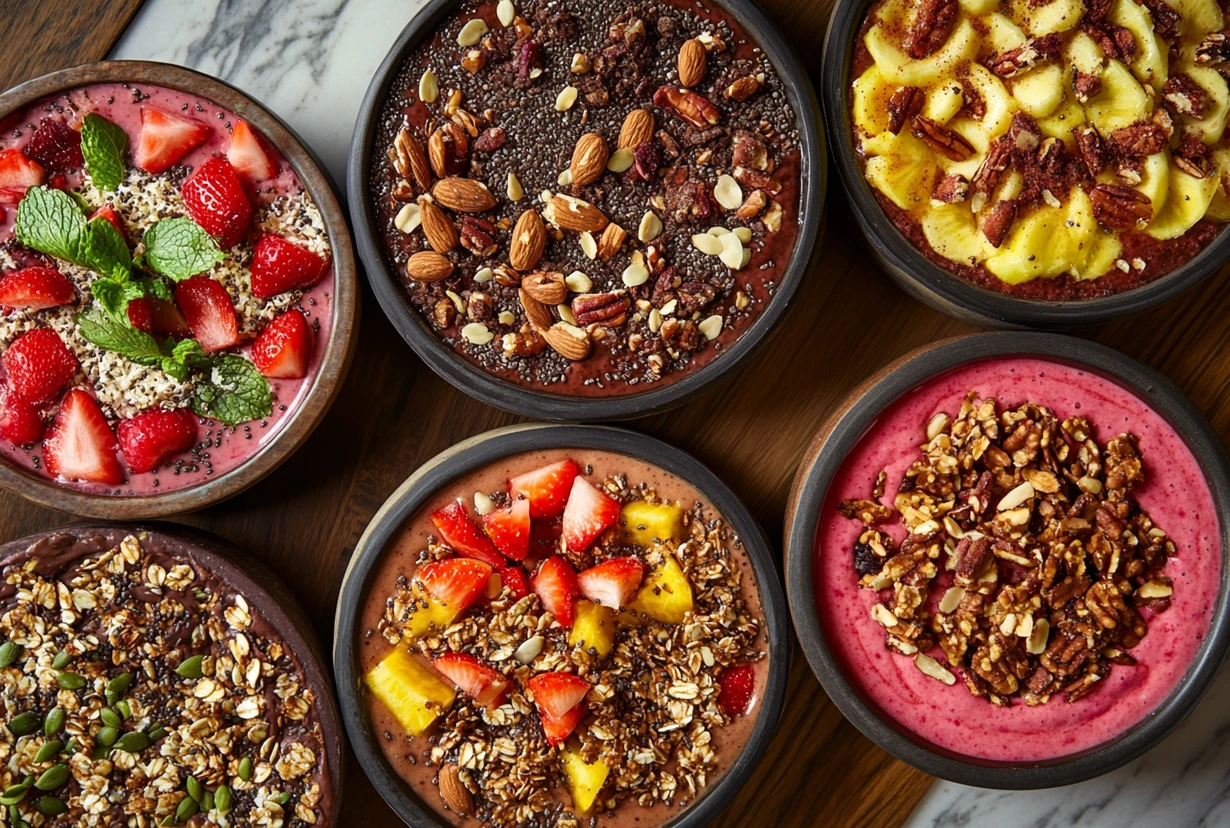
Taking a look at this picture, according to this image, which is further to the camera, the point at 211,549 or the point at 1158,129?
the point at 211,549

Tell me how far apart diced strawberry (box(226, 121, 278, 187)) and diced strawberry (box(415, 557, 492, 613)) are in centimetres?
87

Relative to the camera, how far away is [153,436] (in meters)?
1.83

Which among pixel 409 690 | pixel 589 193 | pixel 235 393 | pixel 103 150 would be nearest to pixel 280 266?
pixel 235 393

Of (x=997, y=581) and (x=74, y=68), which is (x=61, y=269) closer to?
(x=74, y=68)

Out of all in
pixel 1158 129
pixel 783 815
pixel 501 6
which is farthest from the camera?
pixel 783 815

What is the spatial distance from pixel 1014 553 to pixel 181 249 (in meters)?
1.71

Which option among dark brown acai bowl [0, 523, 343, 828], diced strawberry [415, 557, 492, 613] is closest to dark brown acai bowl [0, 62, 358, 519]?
dark brown acai bowl [0, 523, 343, 828]

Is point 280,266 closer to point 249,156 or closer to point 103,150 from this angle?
point 249,156

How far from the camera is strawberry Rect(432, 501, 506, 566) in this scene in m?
1.87

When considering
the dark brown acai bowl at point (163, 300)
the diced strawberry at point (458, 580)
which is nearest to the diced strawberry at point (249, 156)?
the dark brown acai bowl at point (163, 300)

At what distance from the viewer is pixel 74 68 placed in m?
1.82

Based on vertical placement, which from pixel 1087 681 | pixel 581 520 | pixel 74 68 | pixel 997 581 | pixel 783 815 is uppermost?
pixel 74 68

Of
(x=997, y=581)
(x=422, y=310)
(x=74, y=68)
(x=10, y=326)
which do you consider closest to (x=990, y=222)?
(x=997, y=581)

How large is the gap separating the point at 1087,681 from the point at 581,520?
3.40ft
